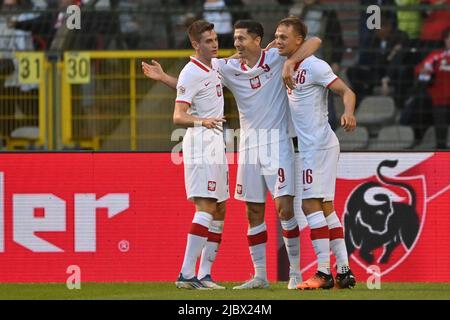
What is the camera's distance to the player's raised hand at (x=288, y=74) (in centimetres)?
966

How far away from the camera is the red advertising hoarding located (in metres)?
11.8

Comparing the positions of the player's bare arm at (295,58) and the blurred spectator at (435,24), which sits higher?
the blurred spectator at (435,24)

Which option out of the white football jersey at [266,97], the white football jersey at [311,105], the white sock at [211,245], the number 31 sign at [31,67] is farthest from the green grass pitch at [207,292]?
the number 31 sign at [31,67]

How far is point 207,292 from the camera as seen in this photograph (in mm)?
9500

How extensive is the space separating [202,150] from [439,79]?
190 inches

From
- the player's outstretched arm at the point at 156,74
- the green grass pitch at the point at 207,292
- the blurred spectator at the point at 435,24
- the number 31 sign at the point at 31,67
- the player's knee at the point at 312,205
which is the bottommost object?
the green grass pitch at the point at 207,292

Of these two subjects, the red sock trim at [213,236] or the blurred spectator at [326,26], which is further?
the blurred spectator at [326,26]

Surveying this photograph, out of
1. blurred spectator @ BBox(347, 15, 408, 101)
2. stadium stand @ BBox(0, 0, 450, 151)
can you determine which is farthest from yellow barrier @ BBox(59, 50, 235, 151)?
blurred spectator @ BBox(347, 15, 408, 101)

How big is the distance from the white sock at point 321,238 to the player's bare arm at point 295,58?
1028mm

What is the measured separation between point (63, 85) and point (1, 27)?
5.06ft

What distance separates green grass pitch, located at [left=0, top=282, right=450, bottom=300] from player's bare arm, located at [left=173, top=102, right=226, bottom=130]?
4.18ft

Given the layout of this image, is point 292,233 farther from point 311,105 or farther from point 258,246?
point 311,105

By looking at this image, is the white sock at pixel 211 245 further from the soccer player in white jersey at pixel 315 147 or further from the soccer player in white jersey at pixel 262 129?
the soccer player in white jersey at pixel 315 147

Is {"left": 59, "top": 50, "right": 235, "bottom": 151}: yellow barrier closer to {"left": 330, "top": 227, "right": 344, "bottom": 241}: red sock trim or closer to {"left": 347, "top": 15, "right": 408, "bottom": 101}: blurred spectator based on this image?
{"left": 347, "top": 15, "right": 408, "bottom": 101}: blurred spectator
